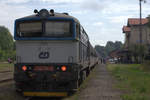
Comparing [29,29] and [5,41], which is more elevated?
[5,41]

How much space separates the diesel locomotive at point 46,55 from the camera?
10.5 metres

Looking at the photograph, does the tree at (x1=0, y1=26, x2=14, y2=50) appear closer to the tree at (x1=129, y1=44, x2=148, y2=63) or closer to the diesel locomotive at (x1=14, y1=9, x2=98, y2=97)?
the tree at (x1=129, y1=44, x2=148, y2=63)

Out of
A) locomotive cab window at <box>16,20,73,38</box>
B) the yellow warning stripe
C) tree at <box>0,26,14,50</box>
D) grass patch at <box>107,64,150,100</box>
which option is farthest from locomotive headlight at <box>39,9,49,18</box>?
tree at <box>0,26,14,50</box>

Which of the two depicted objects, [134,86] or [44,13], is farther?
[134,86]

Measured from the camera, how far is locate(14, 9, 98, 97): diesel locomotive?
10.5 metres

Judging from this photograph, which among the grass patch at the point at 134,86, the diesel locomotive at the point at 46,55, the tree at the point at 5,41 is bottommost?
the grass patch at the point at 134,86

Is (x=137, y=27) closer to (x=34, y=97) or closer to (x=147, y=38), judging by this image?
(x=147, y=38)

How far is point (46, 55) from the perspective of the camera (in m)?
10.8

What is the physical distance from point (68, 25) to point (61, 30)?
35 centimetres

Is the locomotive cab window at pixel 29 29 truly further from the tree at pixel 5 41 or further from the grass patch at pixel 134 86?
the tree at pixel 5 41

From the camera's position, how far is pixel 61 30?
35.5 ft

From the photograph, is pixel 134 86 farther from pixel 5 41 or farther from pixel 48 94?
pixel 5 41

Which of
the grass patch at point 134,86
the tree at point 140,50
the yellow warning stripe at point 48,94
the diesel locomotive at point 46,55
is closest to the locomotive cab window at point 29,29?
the diesel locomotive at point 46,55

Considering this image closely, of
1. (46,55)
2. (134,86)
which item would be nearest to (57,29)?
(46,55)
